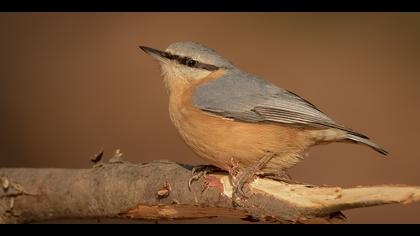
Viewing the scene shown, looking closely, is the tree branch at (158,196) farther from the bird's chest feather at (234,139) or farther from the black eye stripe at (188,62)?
the black eye stripe at (188,62)

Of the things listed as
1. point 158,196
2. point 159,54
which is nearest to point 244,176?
point 158,196

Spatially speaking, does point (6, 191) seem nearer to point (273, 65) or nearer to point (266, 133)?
point (266, 133)

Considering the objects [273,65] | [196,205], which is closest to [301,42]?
[273,65]

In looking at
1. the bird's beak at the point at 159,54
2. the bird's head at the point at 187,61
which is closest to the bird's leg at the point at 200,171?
the bird's head at the point at 187,61

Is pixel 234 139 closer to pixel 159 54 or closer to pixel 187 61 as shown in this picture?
pixel 187 61

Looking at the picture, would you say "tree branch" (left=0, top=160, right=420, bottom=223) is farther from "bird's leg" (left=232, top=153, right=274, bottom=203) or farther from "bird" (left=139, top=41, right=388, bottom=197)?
"bird" (left=139, top=41, right=388, bottom=197)

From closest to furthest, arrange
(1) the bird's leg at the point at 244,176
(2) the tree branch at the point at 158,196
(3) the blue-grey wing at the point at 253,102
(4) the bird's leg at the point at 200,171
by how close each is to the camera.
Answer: (2) the tree branch at the point at 158,196 → (1) the bird's leg at the point at 244,176 → (4) the bird's leg at the point at 200,171 → (3) the blue-grey wing at the point at 253,102

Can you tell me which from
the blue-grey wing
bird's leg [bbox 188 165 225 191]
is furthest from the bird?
bird's leg [bbox 188 165 225 191]
